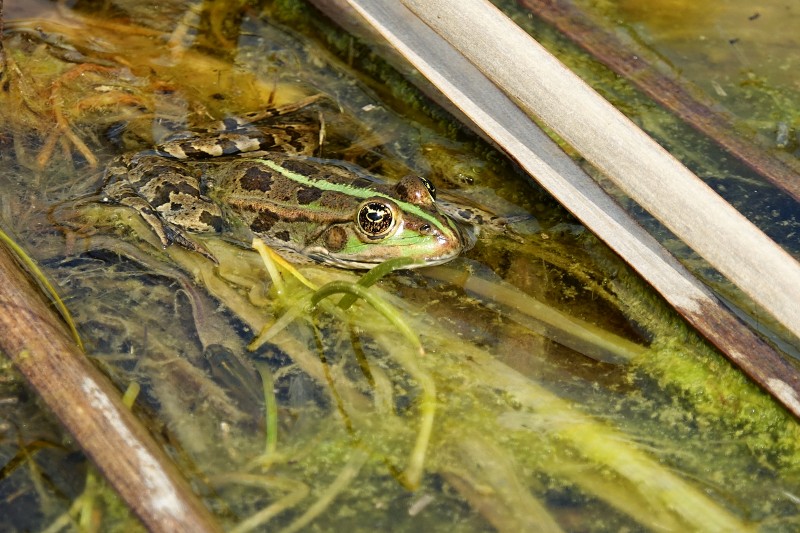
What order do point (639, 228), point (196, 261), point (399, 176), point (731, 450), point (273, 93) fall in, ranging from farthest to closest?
point (273, 93) → point (399, 176) → point (196, 261) → point (639, 228) → point (731, 450)

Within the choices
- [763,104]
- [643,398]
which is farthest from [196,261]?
[763,104]

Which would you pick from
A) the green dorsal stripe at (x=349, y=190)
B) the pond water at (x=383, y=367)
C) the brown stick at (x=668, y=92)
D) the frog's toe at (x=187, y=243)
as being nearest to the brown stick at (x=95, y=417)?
the pond water at (x=383, y=367)

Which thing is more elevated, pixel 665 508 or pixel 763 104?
pixel 763 104

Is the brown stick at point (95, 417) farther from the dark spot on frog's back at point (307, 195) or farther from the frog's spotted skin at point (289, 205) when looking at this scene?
the dark spot on frog's back at point (307, 195)

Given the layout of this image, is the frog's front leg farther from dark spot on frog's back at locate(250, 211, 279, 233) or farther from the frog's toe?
dark spot on frog's back at locate(250, 211, 279, 233)

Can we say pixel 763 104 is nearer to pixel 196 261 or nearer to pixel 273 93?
pixel 273 93

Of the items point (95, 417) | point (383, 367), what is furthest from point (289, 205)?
point (95, 417)

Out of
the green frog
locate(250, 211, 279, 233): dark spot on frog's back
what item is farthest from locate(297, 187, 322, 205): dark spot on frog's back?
locate(250, 211, 279, 233): dark spot on frog's back
